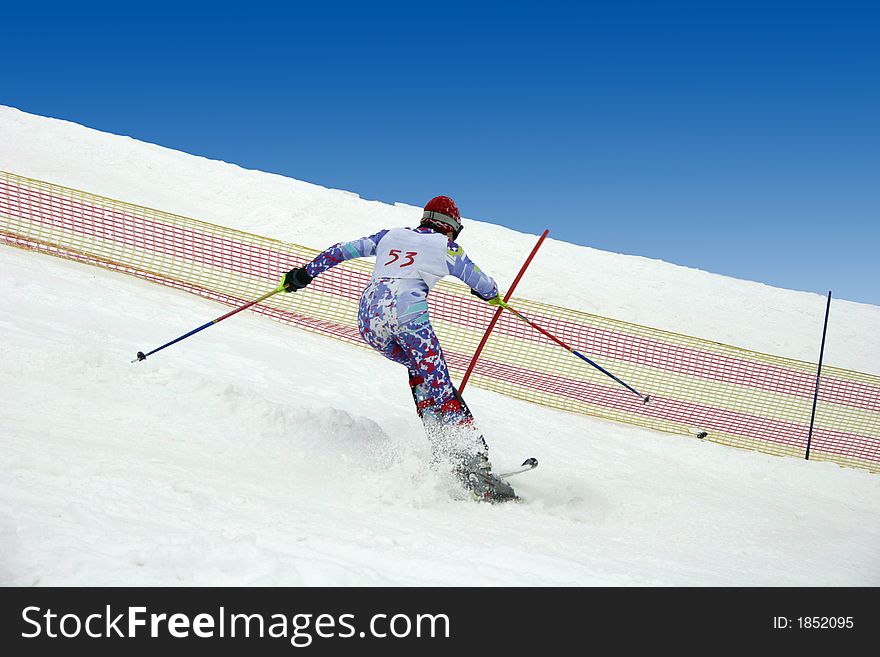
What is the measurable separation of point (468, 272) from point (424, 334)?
1.86 feet

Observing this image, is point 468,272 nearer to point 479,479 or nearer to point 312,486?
point 479,479

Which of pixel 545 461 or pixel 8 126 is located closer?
pixel 545 461

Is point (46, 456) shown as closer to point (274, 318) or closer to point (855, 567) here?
Answer: point (855, 567)

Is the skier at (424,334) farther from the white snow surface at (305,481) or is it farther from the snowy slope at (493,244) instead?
the snowy slope at (493,244)

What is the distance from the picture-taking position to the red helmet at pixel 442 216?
4895 millimetres

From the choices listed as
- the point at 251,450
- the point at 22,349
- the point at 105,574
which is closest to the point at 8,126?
the point at 22,349

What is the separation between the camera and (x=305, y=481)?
425 centimetres

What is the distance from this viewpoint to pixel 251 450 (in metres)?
4.64

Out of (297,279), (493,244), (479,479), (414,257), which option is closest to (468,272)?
(414,257)

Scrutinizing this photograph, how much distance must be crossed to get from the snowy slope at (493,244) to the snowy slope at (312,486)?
8.74 meters

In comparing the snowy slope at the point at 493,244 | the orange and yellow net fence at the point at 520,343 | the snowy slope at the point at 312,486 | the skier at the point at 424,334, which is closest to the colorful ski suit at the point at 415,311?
the skier at the point at 424,334

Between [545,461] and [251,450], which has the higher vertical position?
[545,461]

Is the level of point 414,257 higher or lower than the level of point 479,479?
higher
